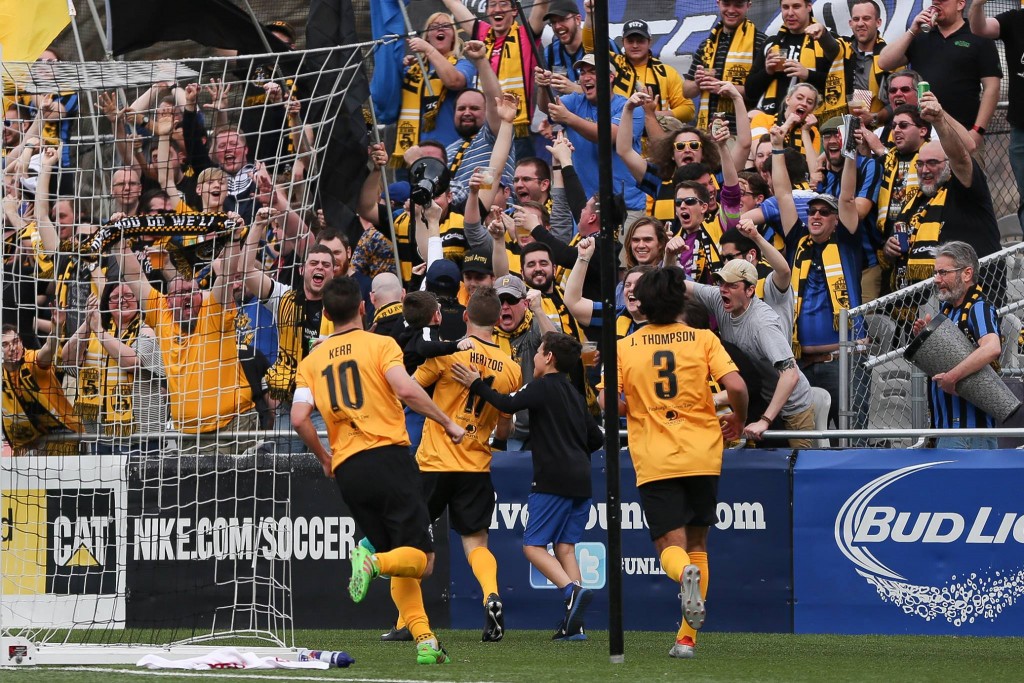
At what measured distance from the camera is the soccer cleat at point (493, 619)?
8844 millimetres

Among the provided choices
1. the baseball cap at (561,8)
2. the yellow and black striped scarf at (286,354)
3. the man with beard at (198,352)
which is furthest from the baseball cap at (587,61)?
the man with beard at (198,352)

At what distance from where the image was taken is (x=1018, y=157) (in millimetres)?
11969

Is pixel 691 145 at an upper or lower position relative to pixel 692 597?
upper

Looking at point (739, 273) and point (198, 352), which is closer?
point (739, 273)

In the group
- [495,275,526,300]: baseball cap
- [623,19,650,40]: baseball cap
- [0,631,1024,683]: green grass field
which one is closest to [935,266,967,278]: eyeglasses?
[0,631,1024,683]: green grass field

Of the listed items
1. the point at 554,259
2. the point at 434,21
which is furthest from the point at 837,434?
the point at 434,21

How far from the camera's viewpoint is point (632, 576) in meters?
10.0

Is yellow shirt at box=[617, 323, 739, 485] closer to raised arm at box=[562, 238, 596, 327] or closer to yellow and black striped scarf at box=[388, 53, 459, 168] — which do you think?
raised arm at box=[562, 238, 596, 327]

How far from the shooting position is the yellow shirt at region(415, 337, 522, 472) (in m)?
9.05

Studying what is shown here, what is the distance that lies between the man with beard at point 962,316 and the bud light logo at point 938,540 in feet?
1.16

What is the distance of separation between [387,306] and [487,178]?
218 cm

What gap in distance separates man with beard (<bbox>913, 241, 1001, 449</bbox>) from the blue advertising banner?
1.15m

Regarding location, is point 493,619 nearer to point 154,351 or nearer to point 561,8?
point 154,351

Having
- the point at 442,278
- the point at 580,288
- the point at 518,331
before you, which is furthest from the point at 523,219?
the point at 442,278
